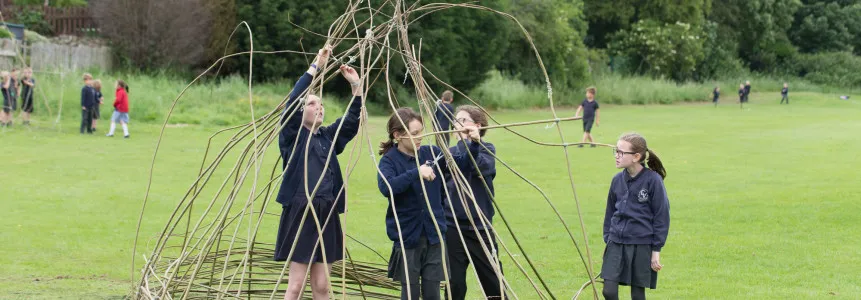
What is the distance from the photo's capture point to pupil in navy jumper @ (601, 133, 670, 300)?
229 inches

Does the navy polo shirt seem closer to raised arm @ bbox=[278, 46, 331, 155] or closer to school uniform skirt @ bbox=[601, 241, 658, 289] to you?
raised arm @ bbox=[278, 46, 331, 155]

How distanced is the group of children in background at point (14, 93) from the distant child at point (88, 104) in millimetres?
972

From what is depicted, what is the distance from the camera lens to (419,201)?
5.34 m

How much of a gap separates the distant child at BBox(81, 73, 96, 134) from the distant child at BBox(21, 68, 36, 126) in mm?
972

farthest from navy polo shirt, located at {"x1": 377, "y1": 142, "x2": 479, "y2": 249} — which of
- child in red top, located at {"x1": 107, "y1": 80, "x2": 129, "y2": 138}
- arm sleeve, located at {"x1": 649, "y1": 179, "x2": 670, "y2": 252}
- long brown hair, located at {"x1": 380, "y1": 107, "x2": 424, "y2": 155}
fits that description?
child in red top, located at {"x1": 107, "y1": 80, "x2": 129, "y2": 138}

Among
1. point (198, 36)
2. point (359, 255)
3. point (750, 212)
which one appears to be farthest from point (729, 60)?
point (359, 255)

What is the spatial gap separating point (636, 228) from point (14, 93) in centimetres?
1795

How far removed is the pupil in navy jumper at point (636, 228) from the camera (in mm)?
5824

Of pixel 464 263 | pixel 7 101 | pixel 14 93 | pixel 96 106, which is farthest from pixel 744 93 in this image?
pixel 464 263

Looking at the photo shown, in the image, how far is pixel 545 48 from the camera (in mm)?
42312

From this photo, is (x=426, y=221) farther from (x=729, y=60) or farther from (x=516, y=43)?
(x=729, y=60)

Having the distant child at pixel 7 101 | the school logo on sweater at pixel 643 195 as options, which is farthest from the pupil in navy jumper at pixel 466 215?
the distant child at pixel 7 101

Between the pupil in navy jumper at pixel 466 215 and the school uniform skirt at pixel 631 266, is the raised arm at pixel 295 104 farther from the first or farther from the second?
the school uniform skirt at pixel 631 266

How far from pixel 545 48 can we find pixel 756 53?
27749 mm
